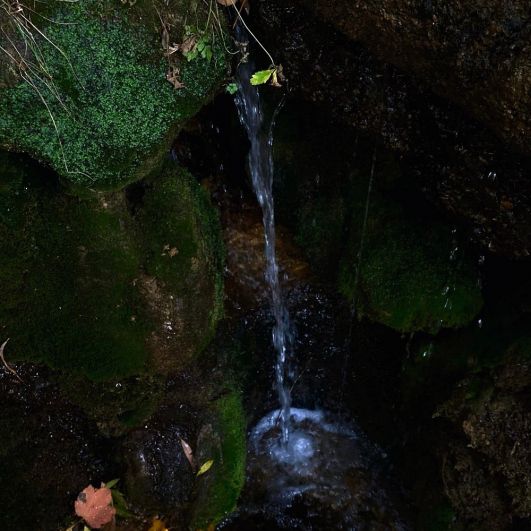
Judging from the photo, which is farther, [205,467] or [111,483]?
[205,467]

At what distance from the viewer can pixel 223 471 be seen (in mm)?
3469

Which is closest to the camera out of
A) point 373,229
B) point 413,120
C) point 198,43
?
point 198,43

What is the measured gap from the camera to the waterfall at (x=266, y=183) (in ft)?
10.2

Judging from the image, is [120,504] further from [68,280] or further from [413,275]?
[413,275]

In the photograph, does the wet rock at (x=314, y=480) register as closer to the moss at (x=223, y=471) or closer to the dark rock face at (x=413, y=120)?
the moss at (x=223, y=471)

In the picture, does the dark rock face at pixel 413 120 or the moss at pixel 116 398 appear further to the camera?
the moss at pixel 116 398

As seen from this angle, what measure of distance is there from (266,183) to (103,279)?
4.46 feet

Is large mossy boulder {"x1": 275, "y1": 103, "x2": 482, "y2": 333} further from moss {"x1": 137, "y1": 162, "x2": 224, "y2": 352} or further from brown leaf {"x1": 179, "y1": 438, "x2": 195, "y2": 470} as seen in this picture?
brown leaf {"x1": 179, "y1": 438, "x2": 195, "y2": 470}

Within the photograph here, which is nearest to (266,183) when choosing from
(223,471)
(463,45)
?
(463,45)

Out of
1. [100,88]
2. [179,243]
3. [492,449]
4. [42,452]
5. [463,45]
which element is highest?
[100,88]

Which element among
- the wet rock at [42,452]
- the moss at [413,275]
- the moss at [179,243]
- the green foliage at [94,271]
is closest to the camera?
the green foliage at [94,271]

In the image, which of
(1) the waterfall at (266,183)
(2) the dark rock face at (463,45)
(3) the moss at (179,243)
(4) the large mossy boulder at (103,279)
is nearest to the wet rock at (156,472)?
(4) the large mossy boulder at (103,279)

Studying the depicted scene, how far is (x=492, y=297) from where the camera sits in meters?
3.29

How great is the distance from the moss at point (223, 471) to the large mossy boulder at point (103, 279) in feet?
2.52
